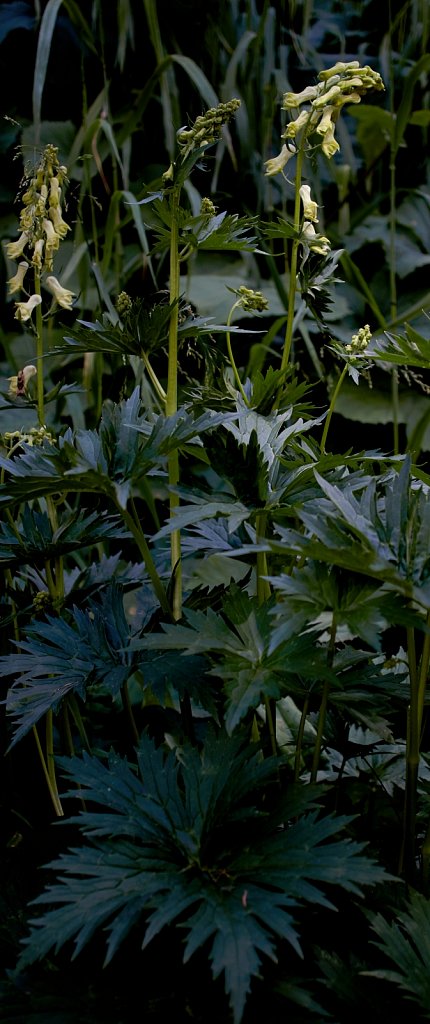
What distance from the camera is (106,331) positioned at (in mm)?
762

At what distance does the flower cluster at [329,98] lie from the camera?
2.52 ft

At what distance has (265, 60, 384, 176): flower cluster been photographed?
2.52 ft

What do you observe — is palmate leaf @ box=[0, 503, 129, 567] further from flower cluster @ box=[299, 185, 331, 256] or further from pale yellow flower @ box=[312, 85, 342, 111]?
pale yellow flower @ box=[312, 85, 342, 111]

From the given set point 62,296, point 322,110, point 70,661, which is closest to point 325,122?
point 322,110

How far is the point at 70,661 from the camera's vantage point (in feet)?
2.54

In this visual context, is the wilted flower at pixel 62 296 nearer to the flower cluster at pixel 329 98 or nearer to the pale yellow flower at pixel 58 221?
the pale yellow flower at pixel 58 221

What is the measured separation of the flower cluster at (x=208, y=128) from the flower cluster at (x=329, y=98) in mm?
82

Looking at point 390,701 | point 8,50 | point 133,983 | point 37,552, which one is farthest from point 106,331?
point 8,50

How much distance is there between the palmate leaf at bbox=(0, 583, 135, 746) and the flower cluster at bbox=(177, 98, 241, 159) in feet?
1.51

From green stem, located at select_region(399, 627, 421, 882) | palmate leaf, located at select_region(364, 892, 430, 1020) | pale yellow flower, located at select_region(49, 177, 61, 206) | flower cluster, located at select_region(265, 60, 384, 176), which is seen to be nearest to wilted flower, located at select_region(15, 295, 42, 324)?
pale yellow flower, located at select_region(49, 177, 61, 206)

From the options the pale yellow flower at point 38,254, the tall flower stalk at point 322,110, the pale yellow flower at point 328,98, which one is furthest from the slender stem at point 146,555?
the pale yellow flower at point 328,98

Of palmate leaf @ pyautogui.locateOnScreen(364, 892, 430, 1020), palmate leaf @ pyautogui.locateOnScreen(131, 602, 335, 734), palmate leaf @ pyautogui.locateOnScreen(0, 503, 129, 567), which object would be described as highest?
palmate leaf @ pyautogui.locateOnScreen(0, 503, 129, 567)

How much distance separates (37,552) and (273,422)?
0.95 feet

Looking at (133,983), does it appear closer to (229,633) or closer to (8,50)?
(229,633)
